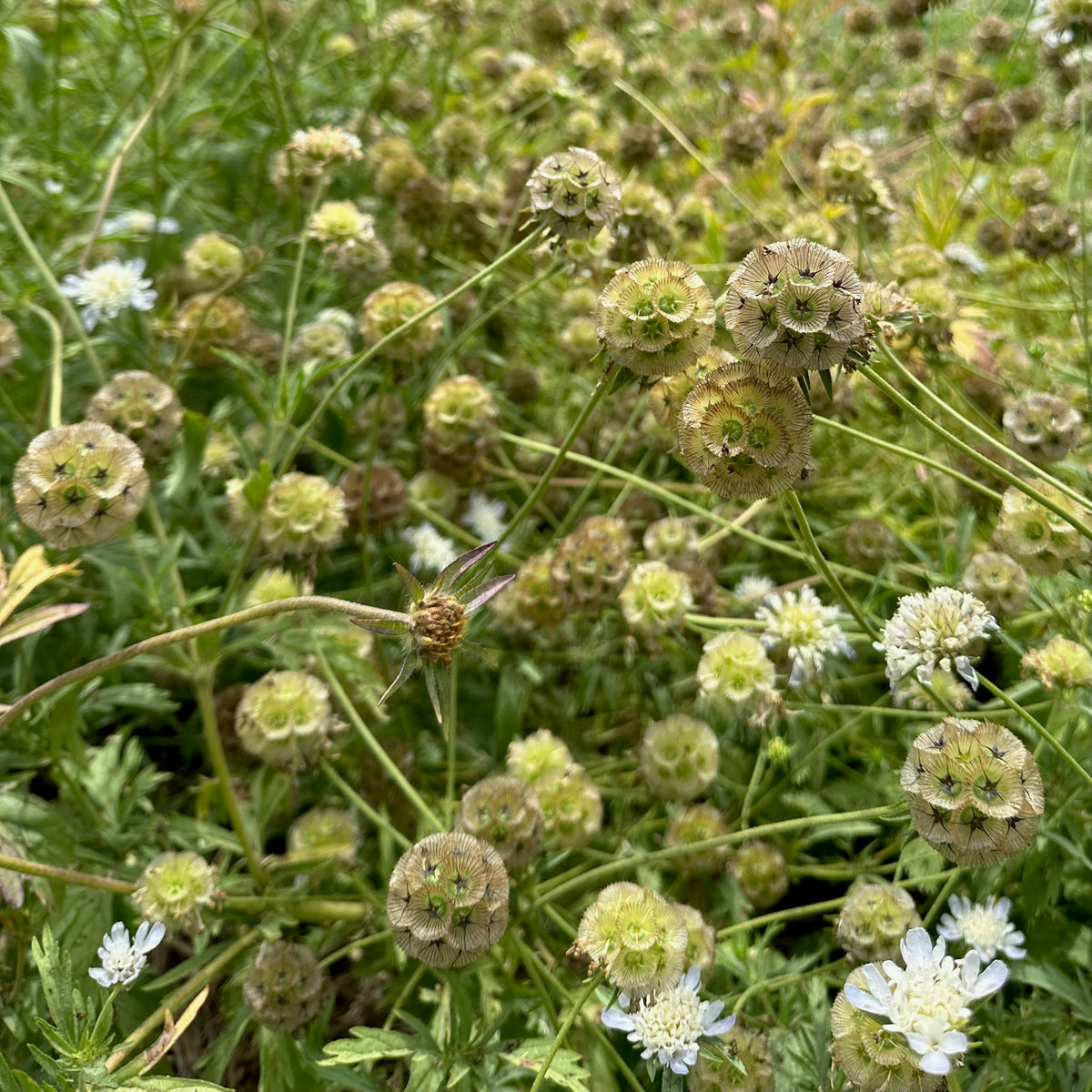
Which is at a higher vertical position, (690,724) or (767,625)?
(767,625)

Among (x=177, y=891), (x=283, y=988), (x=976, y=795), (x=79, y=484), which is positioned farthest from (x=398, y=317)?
(x=976, y=795)

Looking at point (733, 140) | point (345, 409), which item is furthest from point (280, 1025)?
point (733, 140)

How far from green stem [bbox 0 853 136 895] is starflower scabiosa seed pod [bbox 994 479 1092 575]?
1474mm

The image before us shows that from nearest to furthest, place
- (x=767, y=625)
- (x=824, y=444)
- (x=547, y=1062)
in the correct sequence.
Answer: (x=547, y=1062), (x=767, y=625), (x=824, y=444)

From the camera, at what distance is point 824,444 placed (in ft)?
7.78

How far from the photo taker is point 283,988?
139 centimetres

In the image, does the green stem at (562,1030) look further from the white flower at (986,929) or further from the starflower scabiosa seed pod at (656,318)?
the starflower scabiosa seed pod at (656,318)

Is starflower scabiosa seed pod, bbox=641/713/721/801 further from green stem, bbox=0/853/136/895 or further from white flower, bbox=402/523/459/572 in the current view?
green stem, bbox=0/853/136/895

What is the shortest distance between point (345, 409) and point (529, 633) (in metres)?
0.64

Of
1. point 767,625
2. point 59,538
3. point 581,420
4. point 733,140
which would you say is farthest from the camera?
point 733,140

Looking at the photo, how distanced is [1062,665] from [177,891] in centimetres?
138

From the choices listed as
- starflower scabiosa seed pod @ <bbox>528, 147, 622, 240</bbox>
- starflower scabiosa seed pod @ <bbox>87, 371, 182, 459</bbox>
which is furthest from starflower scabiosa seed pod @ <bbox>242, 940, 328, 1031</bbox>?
starflower scabiosa seed pod @ <bbox>528, 147, 622, 240</bbox>

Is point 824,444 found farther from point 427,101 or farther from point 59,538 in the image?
point 59,538

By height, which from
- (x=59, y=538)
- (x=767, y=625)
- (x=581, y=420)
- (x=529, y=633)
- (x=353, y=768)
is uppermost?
(x=581, y=420)
